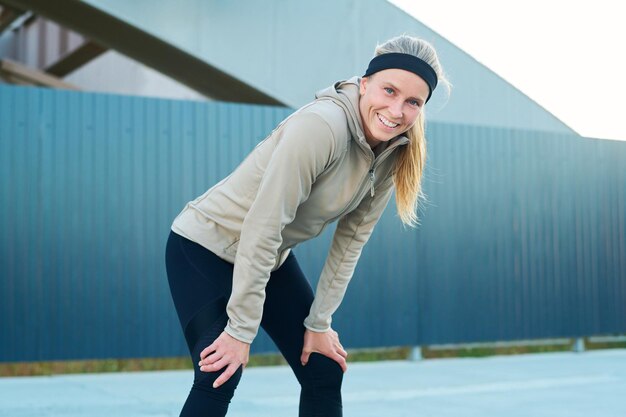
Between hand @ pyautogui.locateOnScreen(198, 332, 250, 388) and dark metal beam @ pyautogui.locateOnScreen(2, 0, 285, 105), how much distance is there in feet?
18.7

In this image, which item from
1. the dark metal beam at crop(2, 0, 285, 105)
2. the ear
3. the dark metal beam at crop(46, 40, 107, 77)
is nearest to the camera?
the ear

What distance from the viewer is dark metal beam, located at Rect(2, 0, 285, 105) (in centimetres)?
753

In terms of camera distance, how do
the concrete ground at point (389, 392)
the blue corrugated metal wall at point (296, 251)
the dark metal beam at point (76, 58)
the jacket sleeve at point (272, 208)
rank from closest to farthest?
→ the jacket sleeve at point (272, 208) < the concrete ground at point (389, 392) < the blue corrugated metal wall at point (296, 251) < the dark metal beam at point (76, 58)

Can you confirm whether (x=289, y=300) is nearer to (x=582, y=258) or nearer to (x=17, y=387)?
(x=17, y=387)

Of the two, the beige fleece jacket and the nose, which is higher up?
the nose

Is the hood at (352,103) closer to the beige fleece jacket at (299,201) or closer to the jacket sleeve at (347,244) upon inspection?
the beige fleece jacket at (299,201)

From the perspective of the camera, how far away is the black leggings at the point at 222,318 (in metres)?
2.12

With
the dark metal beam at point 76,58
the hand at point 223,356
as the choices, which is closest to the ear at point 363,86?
the hand at point 223,356

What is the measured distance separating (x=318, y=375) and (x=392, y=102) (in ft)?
A: 2.66

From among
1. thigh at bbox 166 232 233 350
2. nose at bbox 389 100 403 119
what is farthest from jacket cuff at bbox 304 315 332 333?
nose at bbox 389 100 403 119

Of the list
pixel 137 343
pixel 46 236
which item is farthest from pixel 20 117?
pixel 137 343

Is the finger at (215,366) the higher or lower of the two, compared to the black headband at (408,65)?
lower

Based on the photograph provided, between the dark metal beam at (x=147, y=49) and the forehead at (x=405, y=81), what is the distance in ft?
18.1

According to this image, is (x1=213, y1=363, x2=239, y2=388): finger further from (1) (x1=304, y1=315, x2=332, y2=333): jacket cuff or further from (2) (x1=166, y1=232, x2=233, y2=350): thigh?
(1) (x1=304, y1=315, x2=332, y2=333): jacket cuff
